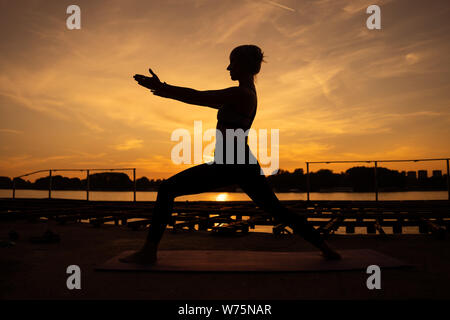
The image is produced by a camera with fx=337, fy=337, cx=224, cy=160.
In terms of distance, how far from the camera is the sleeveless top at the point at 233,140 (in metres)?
2.66

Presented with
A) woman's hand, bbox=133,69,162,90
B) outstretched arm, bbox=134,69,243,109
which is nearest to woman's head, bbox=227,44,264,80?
outstretched arm, bbox=134,69,243,109

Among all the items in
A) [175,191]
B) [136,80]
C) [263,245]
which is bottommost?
[263,245]

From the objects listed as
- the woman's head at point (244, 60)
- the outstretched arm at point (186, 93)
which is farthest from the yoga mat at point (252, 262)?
the woman's head at point (244, 60)

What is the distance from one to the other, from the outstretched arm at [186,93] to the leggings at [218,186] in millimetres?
510

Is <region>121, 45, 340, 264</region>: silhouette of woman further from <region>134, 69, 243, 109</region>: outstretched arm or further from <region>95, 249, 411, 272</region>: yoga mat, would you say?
<region>95, 249, 411, 272</region>: yoga mat

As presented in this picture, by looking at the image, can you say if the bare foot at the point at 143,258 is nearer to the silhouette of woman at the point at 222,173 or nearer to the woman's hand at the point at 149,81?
the silhouette of woman at the point at 222,173

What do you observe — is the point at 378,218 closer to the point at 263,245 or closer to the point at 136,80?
the point at 263,245

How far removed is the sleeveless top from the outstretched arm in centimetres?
8

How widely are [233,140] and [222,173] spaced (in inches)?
10.9

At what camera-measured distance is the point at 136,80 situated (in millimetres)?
2631

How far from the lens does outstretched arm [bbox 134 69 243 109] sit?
8.54ft

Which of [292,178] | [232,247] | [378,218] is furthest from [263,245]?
[292,178]
